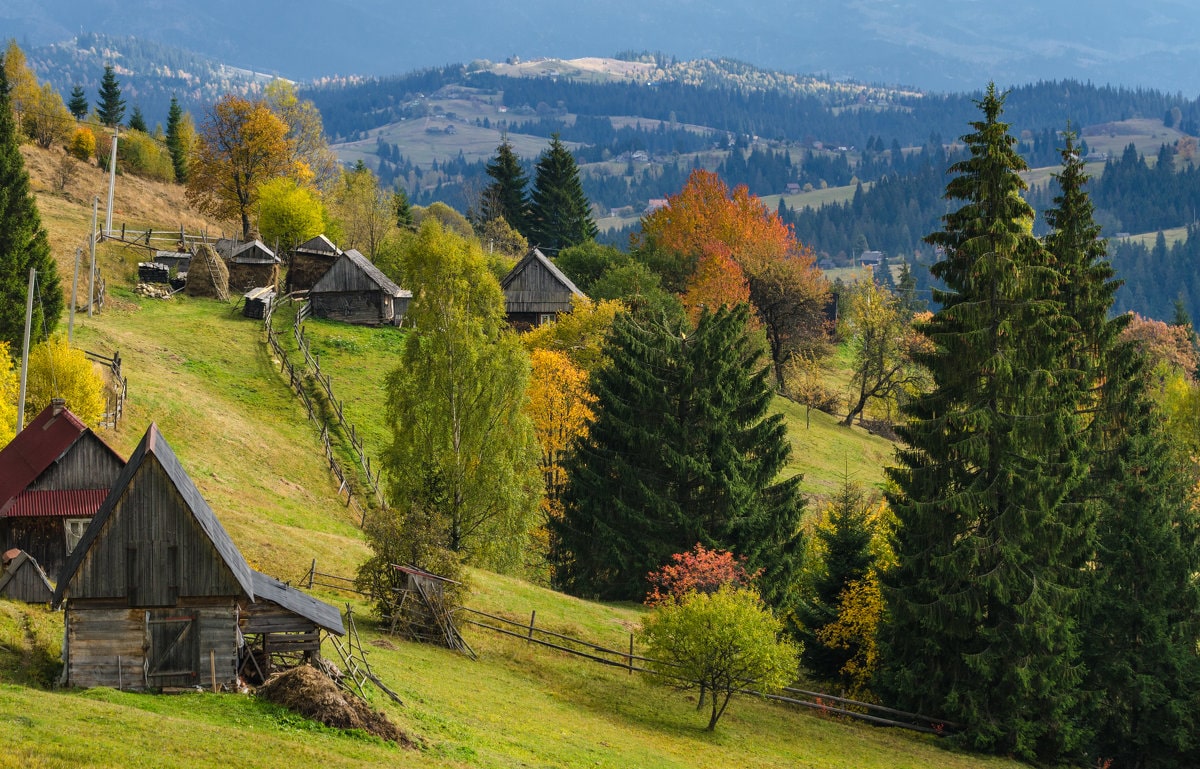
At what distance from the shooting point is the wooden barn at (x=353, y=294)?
8119cm

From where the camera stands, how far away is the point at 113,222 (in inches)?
3775

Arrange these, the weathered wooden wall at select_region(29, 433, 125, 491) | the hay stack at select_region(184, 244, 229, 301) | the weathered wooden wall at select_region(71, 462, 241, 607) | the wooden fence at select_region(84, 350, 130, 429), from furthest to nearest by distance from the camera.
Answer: the hay stack at select_region(184, 244, 229, 301), the wooden fence at select_region(84, 350, 130, 429), the weathered wooden wall at select_region(29, 433, 125, 491), the weathered wooden wall at select_region(71, 462, 241, 607)

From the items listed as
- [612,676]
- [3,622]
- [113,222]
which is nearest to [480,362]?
[612,676]

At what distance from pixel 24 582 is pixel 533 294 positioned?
54167 millimetres

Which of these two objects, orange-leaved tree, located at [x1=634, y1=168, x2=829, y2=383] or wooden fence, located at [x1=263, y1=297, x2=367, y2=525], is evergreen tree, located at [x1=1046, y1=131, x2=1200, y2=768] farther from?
orange-leaved tree, located at [x1=634, y1=168, x2=829, y2=383]

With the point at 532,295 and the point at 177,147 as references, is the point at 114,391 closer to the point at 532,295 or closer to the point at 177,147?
the point at 532,295

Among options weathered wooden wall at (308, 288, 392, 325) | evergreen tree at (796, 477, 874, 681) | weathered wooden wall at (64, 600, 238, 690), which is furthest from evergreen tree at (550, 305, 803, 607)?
weathered wooden wall at (308, 288, 392, 325)

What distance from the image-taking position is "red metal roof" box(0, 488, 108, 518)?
36500 millimetres

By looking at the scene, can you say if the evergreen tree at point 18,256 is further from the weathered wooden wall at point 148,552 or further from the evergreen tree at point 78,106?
the evergreen tree at point 78,106

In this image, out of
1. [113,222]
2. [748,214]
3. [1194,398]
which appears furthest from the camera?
[748,214]

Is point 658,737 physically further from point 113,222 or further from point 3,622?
point 113,222

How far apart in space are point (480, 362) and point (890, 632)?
19018mm

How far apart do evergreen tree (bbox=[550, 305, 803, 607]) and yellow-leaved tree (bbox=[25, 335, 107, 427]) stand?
20.7 meters

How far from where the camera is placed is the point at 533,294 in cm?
8600
